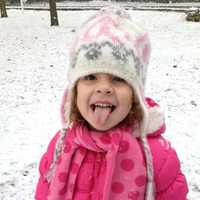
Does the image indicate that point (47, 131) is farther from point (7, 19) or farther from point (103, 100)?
point (7, 19)

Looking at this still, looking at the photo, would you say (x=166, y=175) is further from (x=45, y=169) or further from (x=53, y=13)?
(x=53, y=13)

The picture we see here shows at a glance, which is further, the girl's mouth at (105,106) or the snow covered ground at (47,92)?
the snow covered ground at (47,92)

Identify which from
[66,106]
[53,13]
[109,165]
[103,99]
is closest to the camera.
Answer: [103,99]

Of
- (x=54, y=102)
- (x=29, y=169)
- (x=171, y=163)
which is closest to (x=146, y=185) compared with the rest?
(x=171, y=163)

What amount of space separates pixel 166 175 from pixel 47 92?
6.03 m

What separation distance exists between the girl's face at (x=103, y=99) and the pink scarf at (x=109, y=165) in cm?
9

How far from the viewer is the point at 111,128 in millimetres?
2287

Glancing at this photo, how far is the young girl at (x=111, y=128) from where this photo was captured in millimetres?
2164

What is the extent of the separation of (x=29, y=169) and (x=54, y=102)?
8.29 ft

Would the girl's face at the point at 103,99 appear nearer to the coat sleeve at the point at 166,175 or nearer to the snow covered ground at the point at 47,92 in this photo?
the coat sleeve at the point at 166,175

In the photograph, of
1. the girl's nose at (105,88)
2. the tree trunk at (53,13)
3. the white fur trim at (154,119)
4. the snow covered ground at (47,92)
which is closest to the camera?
the girl's nose at (105,88)

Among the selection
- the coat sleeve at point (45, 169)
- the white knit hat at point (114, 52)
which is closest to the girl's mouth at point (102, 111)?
the white knit hat at point (114, 52)

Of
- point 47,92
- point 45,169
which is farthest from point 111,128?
point 47,92

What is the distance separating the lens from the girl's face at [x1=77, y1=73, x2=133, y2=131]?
7.00ft
